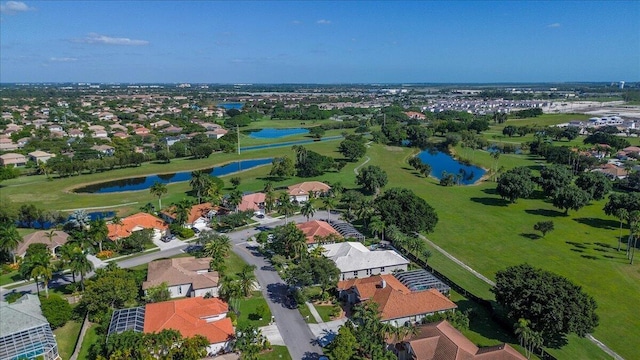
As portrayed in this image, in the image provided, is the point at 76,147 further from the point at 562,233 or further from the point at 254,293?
the point at 562,233

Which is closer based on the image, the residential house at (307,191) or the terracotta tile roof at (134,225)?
the terracotta tile roof at (134,225)

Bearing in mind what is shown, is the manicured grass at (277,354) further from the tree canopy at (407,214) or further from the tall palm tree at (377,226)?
the tree canopy at (407,214)

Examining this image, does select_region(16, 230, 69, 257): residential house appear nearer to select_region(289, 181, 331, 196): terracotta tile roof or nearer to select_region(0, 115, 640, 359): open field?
select_region(0, 115, 640, 359): open field

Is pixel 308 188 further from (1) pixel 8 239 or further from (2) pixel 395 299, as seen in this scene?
(1) pixel 8 239

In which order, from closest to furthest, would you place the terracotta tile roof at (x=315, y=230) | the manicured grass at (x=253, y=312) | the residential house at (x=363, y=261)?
the manicured grass at (x=253, y=312), the residential house at (x=363, y=261), the terracotta tile roof at (x=315, y=230)

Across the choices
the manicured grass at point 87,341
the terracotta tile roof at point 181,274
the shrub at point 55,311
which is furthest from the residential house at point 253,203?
the manicured grass at point 87,341

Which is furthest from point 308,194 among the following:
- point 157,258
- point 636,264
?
point 636,264

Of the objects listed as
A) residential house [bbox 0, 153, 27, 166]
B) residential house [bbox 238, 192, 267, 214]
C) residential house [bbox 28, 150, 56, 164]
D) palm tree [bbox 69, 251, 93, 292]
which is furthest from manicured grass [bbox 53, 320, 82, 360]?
residential house [bbox 0, 153, 27, 166]
